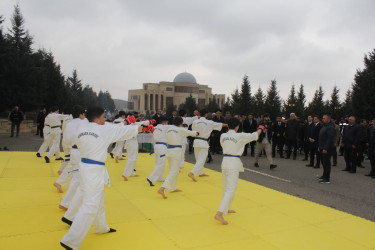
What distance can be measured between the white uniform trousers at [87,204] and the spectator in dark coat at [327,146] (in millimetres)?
7341

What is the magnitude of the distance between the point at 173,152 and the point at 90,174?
9.86ft

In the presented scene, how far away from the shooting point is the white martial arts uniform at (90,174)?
12.0 feet

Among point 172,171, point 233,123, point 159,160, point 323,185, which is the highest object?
point 233,123

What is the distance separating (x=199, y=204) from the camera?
20.3ft

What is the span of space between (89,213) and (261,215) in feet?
11.1

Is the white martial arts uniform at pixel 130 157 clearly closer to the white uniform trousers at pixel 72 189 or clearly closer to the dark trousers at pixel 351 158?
the white uniform trousers at pixel 72 189

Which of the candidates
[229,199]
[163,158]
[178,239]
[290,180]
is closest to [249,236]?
[229,199]

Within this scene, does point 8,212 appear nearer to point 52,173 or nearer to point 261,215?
point 52,173

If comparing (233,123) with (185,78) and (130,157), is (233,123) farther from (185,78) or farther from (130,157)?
(185,78)

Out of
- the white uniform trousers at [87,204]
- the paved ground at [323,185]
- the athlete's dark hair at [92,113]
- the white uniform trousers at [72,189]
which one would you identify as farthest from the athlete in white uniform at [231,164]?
the paved ground at [323,185]

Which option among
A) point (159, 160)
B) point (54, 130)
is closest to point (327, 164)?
point (159, 160)

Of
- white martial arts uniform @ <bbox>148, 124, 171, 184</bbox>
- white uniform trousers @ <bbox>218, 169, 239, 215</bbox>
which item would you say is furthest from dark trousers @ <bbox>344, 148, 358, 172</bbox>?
white uniform trousers @ <bbox>218, 169, 239, 215</bbox>

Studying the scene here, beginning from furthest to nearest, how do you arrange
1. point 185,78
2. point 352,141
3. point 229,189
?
1. point 185,78
2. point 352,141
3. point 229,189

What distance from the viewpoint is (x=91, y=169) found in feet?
12.8
